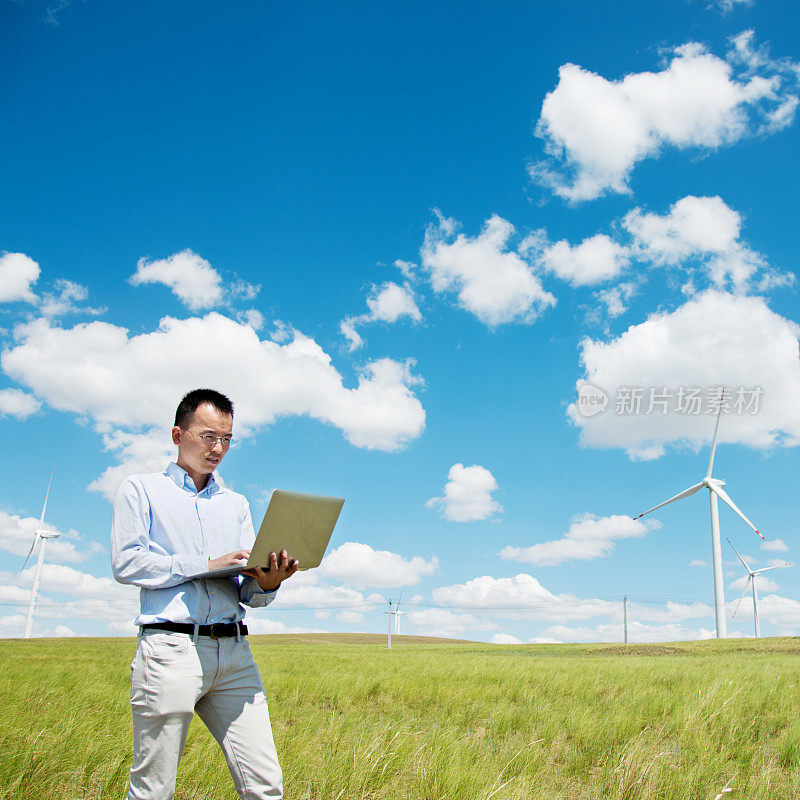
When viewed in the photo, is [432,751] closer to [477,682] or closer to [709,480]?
[477,682]

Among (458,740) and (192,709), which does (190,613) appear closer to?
(192,709)

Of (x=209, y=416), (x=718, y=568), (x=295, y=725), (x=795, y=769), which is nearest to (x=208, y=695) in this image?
(x=209, y=416)

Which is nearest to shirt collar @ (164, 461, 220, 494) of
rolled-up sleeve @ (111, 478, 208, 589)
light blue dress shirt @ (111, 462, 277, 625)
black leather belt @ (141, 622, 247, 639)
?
light blue dress shirt @ (111, 462, 277, 625)

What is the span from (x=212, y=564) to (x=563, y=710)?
726 cm

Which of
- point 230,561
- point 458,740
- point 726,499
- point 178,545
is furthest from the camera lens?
point 726,499

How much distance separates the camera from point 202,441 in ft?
13.1

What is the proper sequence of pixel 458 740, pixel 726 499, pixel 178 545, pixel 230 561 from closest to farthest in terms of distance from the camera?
pixel 230 561 < pixel 178 545 < pixel 458 740 < pixel 726 499

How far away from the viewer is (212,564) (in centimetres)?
361

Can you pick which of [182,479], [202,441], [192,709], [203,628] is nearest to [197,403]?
[202,441]

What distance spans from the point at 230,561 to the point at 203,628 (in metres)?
0.43

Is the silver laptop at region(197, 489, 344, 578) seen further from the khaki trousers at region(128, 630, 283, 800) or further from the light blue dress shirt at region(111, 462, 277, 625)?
the khaki trousers at region(128, 630, 283, 800)

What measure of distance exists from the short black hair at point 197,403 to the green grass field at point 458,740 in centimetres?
306

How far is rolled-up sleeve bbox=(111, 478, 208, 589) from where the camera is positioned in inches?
139

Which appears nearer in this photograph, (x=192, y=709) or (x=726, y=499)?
(x=192, y=709)
